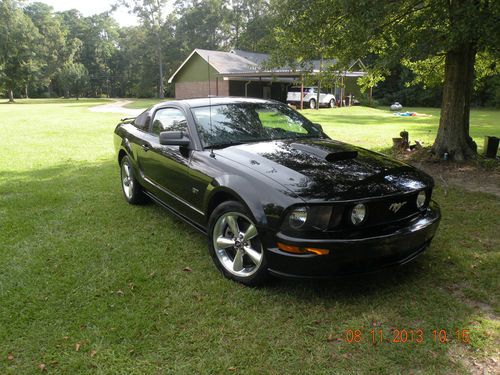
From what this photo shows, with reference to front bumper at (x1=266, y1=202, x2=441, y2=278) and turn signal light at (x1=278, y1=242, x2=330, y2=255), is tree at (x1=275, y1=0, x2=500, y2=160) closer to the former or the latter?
front bumper at (x1=266, y1=202, x2=441, y2=278)

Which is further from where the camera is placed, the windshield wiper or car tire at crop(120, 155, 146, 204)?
car tire at crop(120, 155, 146, 204)

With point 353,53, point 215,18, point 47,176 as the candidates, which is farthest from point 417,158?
point 215,18

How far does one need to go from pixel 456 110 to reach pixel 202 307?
7255 millimetres

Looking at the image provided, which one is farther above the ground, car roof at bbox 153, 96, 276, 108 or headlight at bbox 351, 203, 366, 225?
car roof at bbox 153, 96, 276, 108

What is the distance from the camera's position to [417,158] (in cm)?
872

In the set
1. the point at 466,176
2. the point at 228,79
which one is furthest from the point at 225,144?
the point at 228,79

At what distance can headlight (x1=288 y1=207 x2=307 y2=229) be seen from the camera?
295cm

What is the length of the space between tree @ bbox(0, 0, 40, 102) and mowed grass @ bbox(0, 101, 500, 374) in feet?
173

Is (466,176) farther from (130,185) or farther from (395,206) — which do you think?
(130,185)

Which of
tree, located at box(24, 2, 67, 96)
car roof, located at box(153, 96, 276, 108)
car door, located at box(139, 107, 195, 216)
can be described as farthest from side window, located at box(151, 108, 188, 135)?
tree, located at box(24, 2, 67, 96)

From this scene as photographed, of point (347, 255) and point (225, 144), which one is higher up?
point (225, 144)

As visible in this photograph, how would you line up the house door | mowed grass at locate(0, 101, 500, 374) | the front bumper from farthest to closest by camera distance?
the house door
the front bumper
mowed grass at locate(0, 101, 500, 374)

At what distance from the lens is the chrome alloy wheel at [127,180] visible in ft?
18.5

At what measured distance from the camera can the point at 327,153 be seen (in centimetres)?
371
